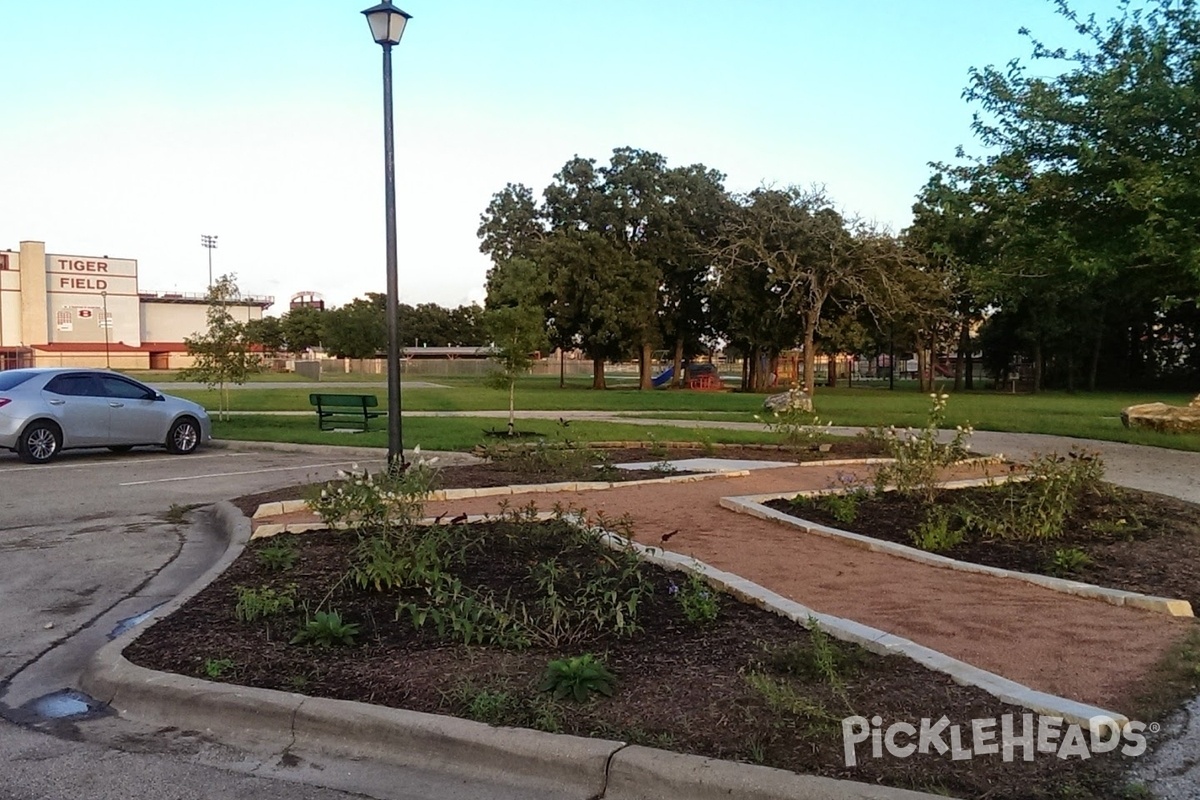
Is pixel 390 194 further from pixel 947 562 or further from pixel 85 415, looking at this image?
pixel 947 562

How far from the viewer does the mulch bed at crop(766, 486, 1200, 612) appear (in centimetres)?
684

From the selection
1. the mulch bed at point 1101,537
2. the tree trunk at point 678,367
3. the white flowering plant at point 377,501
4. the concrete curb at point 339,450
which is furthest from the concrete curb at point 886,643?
the tree trunk at point 678,367

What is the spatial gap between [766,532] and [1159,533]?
10.7 feet

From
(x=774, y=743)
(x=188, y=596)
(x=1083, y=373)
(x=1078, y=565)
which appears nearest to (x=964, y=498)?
(x=1078, y=565)

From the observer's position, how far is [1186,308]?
2158 inches

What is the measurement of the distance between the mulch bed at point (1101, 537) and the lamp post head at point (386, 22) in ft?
22.0

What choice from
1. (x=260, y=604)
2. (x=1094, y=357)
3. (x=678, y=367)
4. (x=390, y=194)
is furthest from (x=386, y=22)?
(x=1094, y=357)

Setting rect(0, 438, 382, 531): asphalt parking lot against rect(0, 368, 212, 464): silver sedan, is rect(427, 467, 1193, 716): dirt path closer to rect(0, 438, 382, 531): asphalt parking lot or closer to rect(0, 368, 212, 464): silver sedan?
rect(0, 438, 382, 531): asphalt parking lot

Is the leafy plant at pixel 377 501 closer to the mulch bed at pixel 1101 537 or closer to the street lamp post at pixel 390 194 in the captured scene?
the street lamp post at pixel 390 194

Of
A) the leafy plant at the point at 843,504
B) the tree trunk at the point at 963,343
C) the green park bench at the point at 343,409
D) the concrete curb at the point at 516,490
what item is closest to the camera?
the leafy plant at the point at 843,504

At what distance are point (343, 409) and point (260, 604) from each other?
48.4 ft

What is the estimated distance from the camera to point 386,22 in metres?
11.0

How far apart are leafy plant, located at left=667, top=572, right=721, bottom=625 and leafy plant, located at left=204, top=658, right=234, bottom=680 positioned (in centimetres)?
249

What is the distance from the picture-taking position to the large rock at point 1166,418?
19.4m
